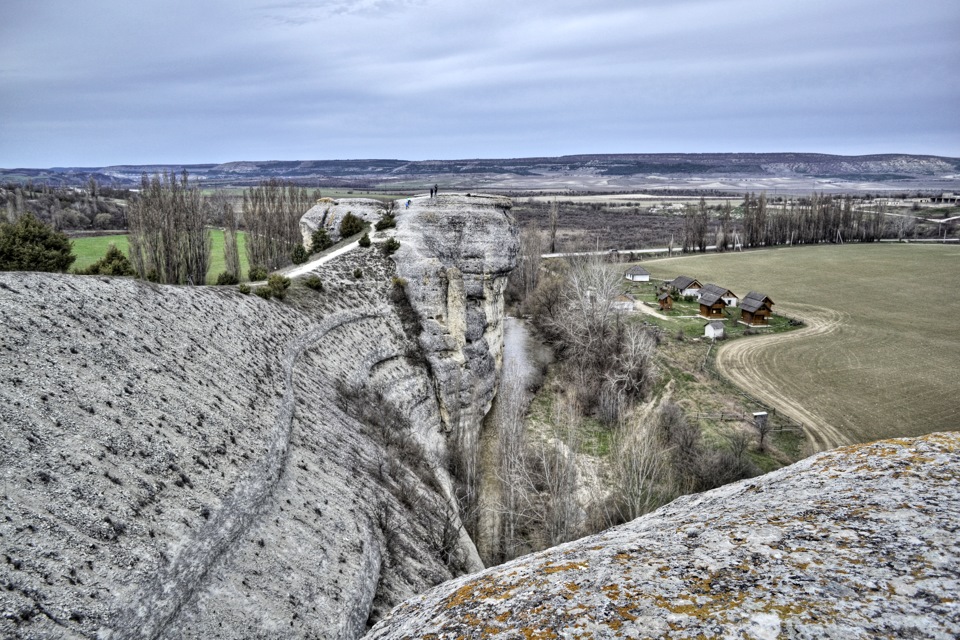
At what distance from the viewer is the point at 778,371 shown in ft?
141

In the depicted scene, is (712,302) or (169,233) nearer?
(169,233)

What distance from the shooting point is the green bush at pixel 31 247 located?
17.8m

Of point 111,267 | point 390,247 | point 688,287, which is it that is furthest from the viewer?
point 688,287

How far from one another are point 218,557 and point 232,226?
45.5 m

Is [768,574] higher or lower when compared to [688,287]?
higher

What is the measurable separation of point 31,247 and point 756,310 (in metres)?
56.8

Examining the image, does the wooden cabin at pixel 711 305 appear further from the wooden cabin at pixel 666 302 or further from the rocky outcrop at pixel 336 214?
the rocky outcrop at pixel 336 214

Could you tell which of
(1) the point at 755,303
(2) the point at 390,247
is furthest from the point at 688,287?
(2) the point at 390,247

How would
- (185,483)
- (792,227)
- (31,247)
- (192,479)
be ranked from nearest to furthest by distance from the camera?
(185,483) < (192,479) < (31,247) < (792,227)

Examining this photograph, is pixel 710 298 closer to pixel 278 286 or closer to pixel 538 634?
pixel 278 286

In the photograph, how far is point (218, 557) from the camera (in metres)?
10.8

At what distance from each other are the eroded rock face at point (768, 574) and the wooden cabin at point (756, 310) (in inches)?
2104

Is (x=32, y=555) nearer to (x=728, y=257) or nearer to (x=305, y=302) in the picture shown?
(x=305, y=302)

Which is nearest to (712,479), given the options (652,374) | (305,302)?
(652,374)
